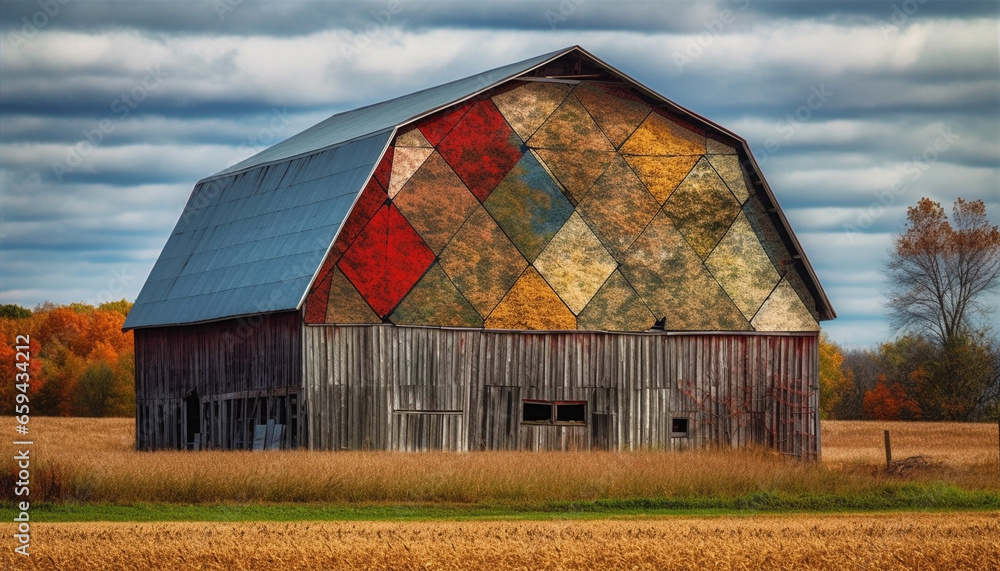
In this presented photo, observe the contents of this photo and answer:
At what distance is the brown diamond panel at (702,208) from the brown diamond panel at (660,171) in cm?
16

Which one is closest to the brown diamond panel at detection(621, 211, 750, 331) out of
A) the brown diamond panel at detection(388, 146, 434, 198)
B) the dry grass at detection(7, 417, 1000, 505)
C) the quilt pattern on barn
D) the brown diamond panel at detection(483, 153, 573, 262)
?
the quilt pattern on barn

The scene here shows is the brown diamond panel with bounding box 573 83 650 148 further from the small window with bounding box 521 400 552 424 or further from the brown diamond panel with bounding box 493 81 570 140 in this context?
the small window with bounding box 521 400 552 424

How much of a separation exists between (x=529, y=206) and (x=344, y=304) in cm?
528

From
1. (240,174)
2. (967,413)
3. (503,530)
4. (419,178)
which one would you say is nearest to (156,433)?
(240,174)

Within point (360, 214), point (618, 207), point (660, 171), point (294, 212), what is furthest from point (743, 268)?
point (294, 212)

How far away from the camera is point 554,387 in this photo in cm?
3325

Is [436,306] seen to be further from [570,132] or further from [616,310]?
[570,132]

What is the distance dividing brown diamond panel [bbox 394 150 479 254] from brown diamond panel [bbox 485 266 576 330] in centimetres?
197

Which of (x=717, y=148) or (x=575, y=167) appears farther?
(x=717, y=148)

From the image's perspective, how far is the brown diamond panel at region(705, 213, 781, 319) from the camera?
3469cm

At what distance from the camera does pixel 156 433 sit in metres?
38.5

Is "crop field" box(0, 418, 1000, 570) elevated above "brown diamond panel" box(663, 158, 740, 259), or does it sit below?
below

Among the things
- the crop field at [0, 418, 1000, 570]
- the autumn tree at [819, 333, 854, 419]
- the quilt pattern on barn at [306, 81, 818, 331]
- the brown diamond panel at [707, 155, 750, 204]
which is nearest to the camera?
the crop field at [0, 418, 1000, 570]

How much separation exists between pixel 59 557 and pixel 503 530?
21.8ft
